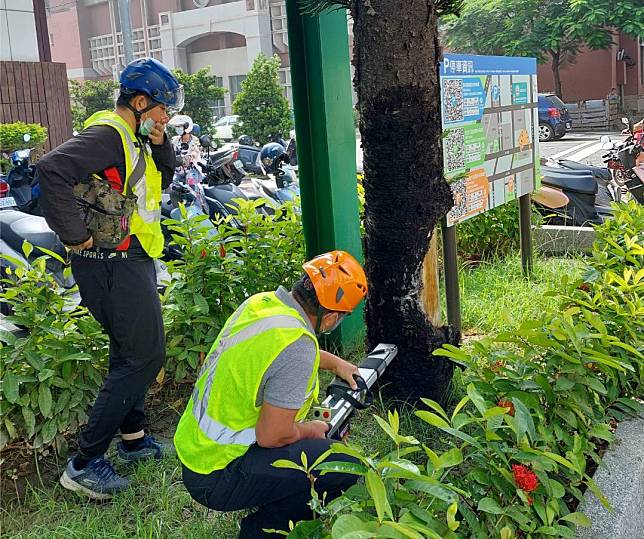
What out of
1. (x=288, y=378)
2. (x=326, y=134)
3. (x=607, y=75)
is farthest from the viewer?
(x=607, y=75)

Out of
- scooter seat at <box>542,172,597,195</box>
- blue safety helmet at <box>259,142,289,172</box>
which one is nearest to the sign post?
scooter seat at <box>542,172,597,195</box>

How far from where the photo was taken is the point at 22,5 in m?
14.4

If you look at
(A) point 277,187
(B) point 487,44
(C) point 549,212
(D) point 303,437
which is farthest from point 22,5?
(B) point 487,44

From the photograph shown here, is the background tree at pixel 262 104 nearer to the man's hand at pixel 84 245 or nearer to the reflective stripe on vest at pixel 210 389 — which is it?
the man's hand at pixel 84 245

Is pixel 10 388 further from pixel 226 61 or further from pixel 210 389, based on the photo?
pixel 226 61

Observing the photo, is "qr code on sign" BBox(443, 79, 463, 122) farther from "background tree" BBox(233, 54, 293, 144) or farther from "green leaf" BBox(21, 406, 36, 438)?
"background tree" BBox(233, 54, 293, 144)

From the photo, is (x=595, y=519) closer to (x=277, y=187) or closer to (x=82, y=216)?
(x=82, y=216)

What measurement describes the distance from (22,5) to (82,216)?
43.8 feet

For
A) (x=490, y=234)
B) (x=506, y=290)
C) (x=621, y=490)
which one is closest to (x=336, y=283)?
(x=621, y=490)

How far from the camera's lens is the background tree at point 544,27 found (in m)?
27.6

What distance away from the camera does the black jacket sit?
292 cm

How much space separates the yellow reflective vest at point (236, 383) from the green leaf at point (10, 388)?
1058 millimetres

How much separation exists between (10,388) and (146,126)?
1.29 meters

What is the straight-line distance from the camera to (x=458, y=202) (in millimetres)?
4234
